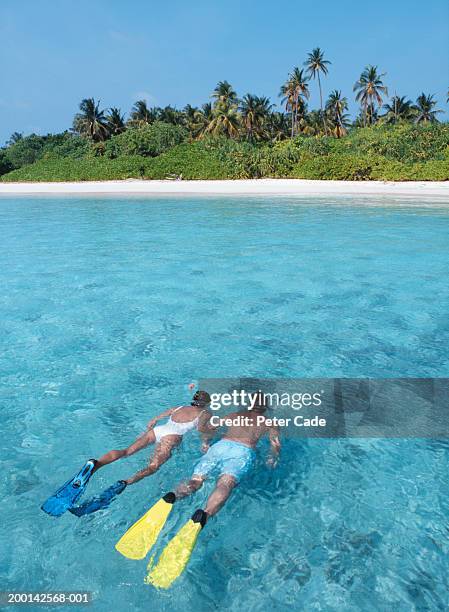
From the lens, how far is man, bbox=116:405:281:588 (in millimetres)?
2904

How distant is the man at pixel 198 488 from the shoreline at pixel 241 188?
25320 mm

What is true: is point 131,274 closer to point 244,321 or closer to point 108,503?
point 244,321

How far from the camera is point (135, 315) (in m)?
7.91

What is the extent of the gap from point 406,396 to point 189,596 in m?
3.44

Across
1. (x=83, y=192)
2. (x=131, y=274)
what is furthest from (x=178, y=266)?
(x=83, y=192)

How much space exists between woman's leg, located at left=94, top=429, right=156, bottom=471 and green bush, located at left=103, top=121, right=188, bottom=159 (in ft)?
151

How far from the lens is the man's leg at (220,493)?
3215mm

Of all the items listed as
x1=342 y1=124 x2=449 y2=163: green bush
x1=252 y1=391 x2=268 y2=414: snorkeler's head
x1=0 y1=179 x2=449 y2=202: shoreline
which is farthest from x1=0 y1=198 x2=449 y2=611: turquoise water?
x1=342 y1=124 x2=449 y2=163: green bush

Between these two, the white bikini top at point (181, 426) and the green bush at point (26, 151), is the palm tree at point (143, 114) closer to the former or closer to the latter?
the green bush at point (26, 151)

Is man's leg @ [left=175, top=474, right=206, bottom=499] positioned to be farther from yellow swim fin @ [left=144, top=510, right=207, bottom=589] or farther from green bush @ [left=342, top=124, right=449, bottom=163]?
green bush @ [left=342, top=124, right=449, bottom=163]

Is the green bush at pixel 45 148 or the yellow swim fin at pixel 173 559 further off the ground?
the green bush at pixel 45 148

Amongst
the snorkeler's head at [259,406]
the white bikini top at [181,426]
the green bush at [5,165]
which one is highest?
Answer: the green bush at [5,165]

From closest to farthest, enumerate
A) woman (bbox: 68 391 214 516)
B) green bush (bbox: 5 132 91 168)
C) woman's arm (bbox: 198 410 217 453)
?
woman (bbox: 68 391 214 516)
woman's arm (bbox: 198 410 217 453)
green bush (bbox: 5 132 91 168)

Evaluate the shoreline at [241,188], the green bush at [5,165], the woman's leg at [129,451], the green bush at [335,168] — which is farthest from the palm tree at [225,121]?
the woman's leg at [129,451]
